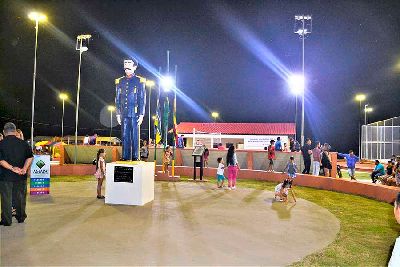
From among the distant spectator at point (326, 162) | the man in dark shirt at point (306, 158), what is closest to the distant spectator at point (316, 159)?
the distant spectator at point (326, 162)

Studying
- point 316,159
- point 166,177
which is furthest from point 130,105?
point 316,159

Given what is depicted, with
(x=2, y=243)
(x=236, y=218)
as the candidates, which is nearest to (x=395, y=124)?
(x=236, y=218)

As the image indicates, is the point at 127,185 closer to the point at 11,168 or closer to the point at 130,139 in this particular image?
the point at 130,139

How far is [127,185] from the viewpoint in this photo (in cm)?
1070

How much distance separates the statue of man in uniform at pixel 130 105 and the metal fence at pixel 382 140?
25.0 metres

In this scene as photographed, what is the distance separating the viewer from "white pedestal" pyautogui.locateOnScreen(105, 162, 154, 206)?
418 inches

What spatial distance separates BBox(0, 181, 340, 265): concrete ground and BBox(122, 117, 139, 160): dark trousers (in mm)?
1654

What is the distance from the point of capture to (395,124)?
1200 inches

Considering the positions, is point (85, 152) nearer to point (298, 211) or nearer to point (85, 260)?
point (298, 211)

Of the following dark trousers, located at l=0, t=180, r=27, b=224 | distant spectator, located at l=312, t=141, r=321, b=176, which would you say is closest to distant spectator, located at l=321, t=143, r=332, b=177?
distant spectator, located at l=312, t=141, r=321, b=176

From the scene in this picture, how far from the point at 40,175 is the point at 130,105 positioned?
157 inches

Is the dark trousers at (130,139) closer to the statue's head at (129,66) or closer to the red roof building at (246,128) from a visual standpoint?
the statue's head at (129,66)

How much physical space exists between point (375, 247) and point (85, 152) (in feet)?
71.2

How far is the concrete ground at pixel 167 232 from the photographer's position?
5.97 meters
